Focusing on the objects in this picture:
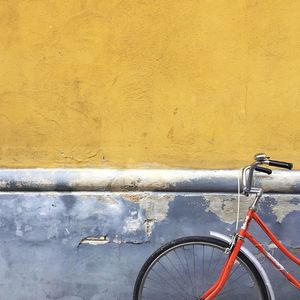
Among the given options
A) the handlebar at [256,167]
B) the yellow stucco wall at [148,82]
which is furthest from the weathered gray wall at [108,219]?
the handlebar at [256,167]

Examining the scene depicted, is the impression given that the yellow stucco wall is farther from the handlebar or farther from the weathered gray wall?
the handlebar

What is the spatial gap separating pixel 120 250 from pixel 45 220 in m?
0.59

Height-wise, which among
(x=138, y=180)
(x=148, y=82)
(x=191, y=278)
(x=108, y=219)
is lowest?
(x=191, y=278)

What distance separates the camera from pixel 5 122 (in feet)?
13.5

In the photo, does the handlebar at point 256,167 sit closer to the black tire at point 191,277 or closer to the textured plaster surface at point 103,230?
the textured plaster surface at point 103,230

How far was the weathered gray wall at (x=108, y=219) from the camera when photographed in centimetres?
407

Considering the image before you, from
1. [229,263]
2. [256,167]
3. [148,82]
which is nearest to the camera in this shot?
[229,263]

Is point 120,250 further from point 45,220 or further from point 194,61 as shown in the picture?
point 194,61

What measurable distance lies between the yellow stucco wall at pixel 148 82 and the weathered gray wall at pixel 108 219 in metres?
0.14

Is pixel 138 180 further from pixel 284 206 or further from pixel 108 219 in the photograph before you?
pixel 284 206

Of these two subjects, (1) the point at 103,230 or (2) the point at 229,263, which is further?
(1) the point at 103,230

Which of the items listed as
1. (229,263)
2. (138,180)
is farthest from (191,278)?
(138,180)

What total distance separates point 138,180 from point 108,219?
1.19 feet

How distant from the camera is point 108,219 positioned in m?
4.11
